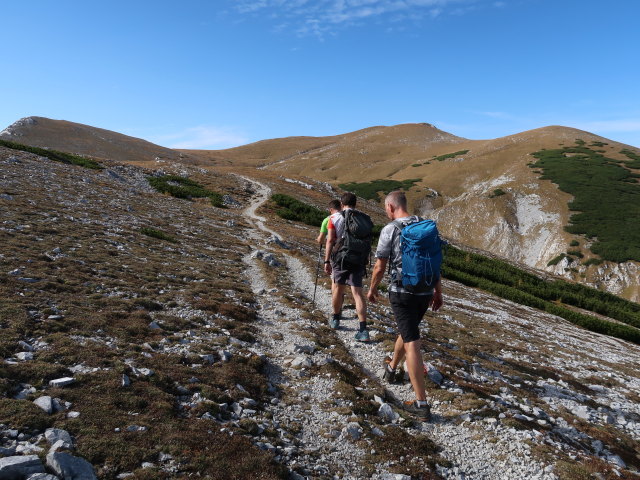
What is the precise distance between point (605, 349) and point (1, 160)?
4096 cm

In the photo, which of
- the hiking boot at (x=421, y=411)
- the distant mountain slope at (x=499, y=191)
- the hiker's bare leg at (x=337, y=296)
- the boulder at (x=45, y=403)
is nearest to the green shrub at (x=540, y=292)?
the distant mountain slope at (x=499, y=191)

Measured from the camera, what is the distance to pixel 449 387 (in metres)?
8.45

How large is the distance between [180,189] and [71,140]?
272ft

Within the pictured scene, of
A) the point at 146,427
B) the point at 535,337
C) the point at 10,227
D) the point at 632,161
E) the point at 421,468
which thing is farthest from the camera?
the point at 632,161

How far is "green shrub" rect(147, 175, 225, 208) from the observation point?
43.1m

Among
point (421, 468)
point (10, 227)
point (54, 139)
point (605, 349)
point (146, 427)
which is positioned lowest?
point (605, 349)

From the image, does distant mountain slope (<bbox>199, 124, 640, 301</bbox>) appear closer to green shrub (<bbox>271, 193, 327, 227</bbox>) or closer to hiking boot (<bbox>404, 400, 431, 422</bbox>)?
green shrub (<bbox>271, 193, 327, 227</bbox>)

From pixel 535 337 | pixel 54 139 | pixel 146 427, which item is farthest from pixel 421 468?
pixel 54 139

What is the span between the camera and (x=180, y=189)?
44250mm


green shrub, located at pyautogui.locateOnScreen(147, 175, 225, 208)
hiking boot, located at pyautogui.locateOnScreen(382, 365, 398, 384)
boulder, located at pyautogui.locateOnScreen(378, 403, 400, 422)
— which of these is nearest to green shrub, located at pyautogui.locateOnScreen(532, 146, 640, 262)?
green shrub, located at pyautogui.locateOnScreen(147, 175, 225, 208)

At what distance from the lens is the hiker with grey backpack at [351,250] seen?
10.1m

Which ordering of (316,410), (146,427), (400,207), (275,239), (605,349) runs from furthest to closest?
(275,239) < (605,349) < (400,207) < (316,410) < (146,427)

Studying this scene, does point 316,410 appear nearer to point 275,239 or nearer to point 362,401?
point 362,401

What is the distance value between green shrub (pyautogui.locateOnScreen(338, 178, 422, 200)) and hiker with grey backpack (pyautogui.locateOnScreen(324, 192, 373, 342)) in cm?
8837
